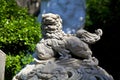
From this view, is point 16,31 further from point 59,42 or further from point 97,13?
point 97,13

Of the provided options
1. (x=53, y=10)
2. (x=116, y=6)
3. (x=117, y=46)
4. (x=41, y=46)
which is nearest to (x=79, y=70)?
(x=41, y=46)

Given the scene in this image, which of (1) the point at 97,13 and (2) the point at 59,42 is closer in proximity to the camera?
(2) the point at 59,42

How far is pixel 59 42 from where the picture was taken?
A: 834cm

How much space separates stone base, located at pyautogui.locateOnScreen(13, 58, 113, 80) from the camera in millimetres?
8039

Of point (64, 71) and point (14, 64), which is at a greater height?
point (14, 64)

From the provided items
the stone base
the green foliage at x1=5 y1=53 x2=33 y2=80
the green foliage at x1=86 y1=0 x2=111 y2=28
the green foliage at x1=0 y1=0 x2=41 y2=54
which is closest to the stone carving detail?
the stone base

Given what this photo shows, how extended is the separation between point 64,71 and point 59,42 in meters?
0.46

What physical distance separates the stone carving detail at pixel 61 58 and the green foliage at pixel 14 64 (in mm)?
2234

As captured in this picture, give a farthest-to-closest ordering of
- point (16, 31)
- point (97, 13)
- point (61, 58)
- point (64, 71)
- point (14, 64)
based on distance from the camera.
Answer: point (97, 13) → point (16, 31) → point (14, 64) → point (61, 58) → point (64, 71)

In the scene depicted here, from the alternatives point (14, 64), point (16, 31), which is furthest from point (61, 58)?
point (16, 31)

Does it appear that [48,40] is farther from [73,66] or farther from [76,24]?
[76,24]

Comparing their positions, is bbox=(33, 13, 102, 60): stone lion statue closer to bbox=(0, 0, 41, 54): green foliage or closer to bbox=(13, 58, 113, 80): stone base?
bbox=(13, 58, 113, 80): stone base

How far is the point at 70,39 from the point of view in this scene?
834 centimetres

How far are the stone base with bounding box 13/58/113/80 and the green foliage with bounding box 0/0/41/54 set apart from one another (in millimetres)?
2563
